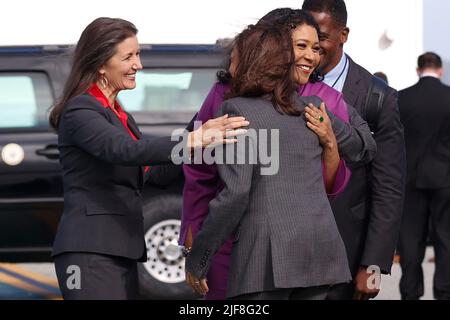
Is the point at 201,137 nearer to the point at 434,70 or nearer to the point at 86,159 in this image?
the point at 86,159

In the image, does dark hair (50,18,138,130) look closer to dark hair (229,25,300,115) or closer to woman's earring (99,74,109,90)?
woman's earring (99,74,109,90)

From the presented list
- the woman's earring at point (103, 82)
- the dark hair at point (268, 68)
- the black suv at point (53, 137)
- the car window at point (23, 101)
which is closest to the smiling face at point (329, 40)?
the woman's earring at point (103, 82)

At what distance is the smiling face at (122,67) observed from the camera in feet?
16.1

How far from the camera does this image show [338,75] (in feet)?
17.4

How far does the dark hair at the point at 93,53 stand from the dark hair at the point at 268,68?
2.63 ft

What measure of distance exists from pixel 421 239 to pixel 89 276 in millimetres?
5400

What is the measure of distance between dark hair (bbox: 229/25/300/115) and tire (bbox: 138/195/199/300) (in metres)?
5.36

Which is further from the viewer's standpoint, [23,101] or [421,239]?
[421,239]

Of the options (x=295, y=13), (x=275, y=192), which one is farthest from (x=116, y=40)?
(x=275, y=192)

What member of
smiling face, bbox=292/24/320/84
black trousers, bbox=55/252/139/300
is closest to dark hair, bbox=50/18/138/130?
black trousers, bbox=55/252/139/300

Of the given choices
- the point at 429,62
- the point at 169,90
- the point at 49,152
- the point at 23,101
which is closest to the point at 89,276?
the point at 49,152

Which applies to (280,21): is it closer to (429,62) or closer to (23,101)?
(23,101)

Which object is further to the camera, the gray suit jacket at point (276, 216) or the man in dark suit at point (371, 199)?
the man in dark suit at point (371, 199)

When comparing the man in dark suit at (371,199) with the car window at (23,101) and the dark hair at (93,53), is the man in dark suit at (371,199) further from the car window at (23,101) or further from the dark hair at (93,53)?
the car window at (23,101)
